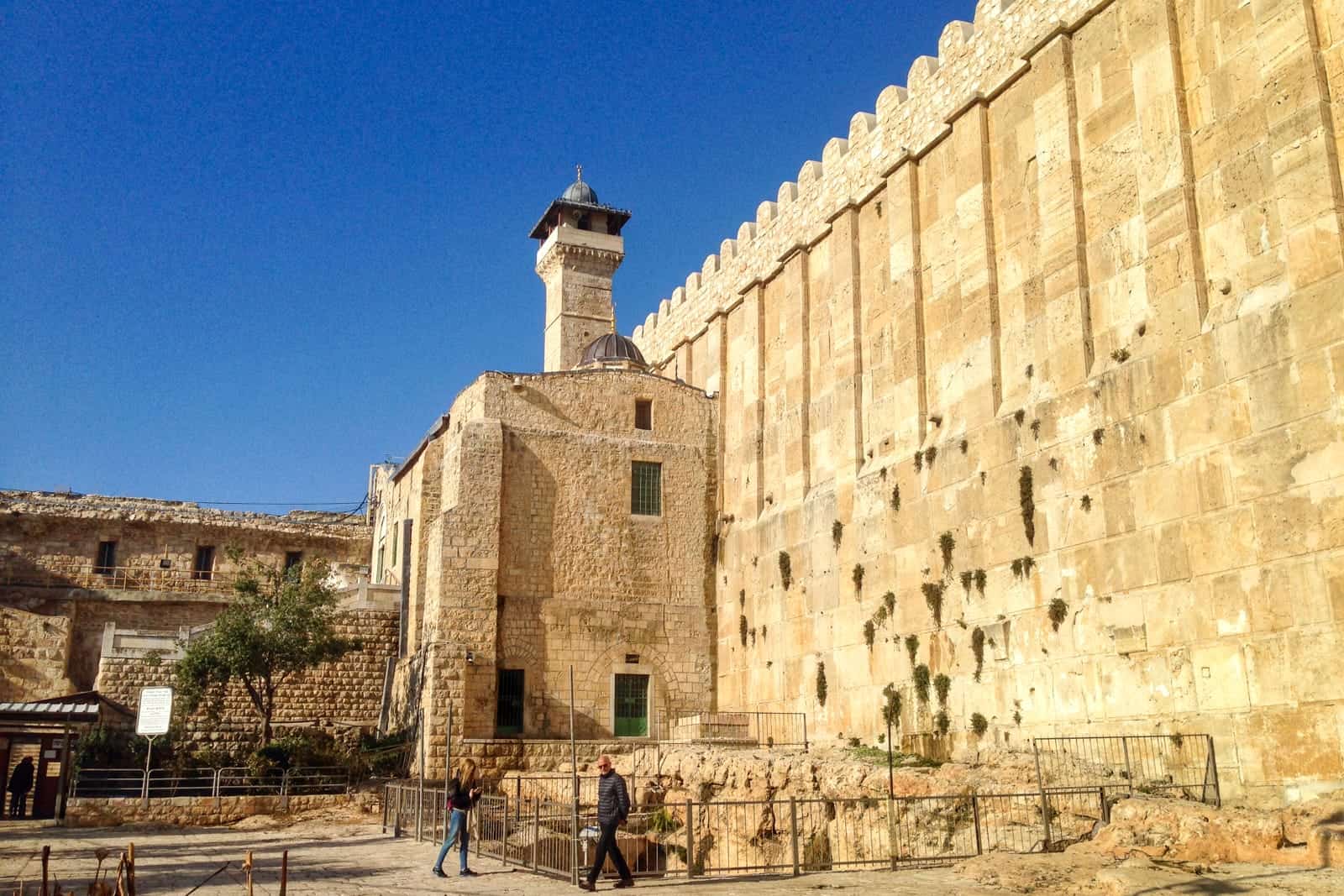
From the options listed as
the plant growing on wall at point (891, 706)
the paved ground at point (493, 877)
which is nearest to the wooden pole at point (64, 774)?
the paved ground at point (493, 877)

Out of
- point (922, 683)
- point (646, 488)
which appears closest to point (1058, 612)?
point (922, 683)

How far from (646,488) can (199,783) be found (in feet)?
33.5

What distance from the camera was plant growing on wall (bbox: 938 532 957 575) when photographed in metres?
17.4

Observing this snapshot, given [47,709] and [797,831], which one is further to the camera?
[47,709]

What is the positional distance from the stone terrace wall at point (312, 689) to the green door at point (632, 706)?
6.11m

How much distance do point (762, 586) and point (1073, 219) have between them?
32.0 ft

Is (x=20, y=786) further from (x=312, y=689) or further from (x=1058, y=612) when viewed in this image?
(x=1058, y=612)

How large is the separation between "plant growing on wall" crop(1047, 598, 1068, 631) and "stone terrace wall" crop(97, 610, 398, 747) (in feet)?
53.3

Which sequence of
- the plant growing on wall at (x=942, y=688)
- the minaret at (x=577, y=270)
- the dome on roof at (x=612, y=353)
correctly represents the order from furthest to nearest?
1. the minaret at (x=577, y=270)
2. the dome on roof at (x=612, y=353)
3. the plant growing on wall at (x=942, y=688)

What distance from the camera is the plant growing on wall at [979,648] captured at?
16.5 m

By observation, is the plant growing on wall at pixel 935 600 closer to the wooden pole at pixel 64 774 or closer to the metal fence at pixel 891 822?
the metal fence at pixel 891 822

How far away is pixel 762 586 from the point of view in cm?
2291

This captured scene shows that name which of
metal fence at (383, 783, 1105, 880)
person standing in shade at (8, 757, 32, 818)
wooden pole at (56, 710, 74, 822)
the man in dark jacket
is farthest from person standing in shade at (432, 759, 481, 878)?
person standing in shade at (8, 757, 32, 818)

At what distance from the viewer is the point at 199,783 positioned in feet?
68.8
